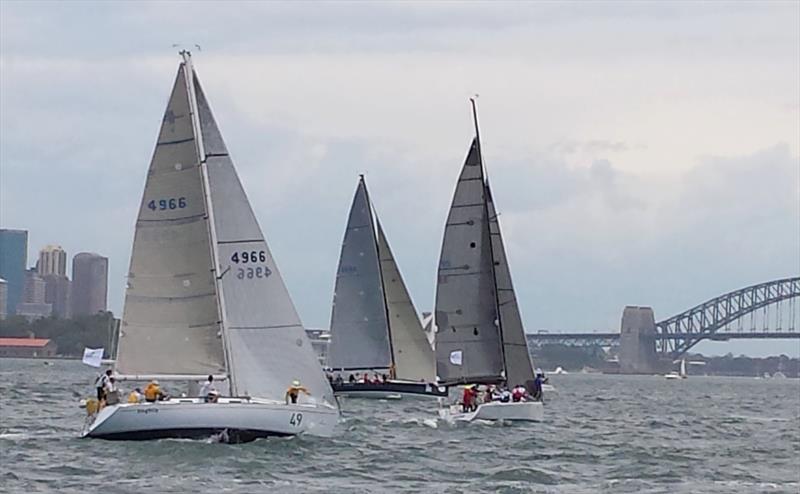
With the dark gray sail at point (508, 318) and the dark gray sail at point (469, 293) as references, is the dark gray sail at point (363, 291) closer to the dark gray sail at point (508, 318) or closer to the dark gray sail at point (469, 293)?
the dark gray sail at point (469, 293)

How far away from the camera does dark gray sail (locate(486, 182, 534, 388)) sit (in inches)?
1471

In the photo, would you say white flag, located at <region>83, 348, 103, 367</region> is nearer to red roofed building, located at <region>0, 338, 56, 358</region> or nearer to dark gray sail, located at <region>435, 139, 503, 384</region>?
dark gray sail, located at <region>435, 139, 503, 384</region>

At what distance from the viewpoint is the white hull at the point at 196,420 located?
2427 cm

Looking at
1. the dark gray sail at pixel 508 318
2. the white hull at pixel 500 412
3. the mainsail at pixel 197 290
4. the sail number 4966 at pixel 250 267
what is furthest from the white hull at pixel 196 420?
the dark gray sail at pixel 508 318

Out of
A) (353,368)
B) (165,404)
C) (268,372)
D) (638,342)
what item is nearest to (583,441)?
(268,372)

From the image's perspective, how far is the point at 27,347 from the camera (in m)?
147

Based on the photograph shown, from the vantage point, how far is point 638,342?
14512 centimetres

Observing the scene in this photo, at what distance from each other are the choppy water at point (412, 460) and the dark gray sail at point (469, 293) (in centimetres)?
162

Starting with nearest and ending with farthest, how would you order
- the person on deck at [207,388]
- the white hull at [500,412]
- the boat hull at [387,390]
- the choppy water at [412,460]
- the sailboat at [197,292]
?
the choppy water at [412,460] → the person on deck at [207,388] → the sailboat at [197,292] → the white hull at [500,412] → the boat hull at [387,390]

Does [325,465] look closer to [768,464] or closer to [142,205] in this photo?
[142,205]

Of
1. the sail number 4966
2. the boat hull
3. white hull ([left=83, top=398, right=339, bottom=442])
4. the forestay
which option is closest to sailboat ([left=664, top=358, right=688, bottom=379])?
the boat hull

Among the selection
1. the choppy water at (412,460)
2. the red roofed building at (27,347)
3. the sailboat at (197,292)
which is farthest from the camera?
the red roofed building at (27,347)

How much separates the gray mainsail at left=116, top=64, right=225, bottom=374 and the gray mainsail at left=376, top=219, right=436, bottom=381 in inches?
986

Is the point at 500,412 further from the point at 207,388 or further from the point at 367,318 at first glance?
the point at 367,318
